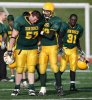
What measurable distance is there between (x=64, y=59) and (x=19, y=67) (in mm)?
1650

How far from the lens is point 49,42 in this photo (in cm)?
1291

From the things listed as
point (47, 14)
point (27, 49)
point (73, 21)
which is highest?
point (47, 14)

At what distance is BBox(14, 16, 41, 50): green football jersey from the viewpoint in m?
12.4

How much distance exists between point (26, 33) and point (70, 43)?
5.76 ft

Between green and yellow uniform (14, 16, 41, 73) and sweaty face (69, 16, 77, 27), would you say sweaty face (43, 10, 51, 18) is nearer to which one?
green and yellow uniform (14, 16, 41, 73)

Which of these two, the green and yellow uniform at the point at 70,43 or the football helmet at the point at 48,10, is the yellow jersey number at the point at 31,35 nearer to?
the football helmet at the point at 48,10

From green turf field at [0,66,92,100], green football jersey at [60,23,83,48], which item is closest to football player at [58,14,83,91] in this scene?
green football jersey at [60,23,83,48]

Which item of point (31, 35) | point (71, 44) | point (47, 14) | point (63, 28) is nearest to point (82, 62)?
point (71, 44)

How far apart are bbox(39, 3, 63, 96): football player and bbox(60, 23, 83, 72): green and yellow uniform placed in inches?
41.2

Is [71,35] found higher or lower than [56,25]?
lower

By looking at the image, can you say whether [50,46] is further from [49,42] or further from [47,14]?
[47,14]

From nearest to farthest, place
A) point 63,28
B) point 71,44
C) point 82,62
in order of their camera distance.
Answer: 1. point 63,28
2. point 71,44
3. point 82,62

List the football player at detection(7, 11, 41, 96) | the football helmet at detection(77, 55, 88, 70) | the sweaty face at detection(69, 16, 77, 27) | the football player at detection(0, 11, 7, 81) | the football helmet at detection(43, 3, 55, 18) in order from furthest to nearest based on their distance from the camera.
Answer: the football player at detection(0, 11, 7, 81), the football helmet at detection(77, 55, 88, 70), the sweaty face at detection(69, 16, 77, 27), the football helmet at detection(43, 3, 55, 18), the football player at detection(7, 11, 41, 96)

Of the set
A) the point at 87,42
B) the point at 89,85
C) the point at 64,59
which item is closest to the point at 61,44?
the point at 64,59
